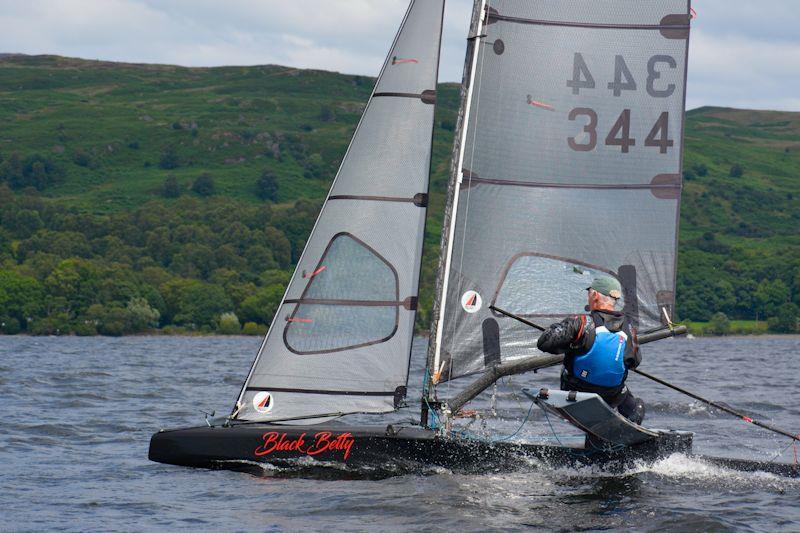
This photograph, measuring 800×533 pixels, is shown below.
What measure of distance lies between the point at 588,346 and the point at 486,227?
81.7 inches

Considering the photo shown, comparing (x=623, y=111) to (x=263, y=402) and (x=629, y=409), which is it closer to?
(x=629, y=409)

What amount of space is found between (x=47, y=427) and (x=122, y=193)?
15643cm

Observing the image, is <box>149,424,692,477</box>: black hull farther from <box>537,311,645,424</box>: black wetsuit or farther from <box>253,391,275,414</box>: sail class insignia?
<box>537,311,645,424</box>: black wetsuit

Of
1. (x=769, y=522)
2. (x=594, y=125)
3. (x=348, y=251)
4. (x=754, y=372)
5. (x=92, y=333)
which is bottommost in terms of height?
(x=92, y=333)

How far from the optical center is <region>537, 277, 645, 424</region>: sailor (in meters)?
11.5

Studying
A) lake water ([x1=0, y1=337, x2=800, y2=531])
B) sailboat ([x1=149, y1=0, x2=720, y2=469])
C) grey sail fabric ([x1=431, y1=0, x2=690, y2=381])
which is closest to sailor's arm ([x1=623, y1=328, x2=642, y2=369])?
sailboat ([x1=149, y1=0, x2=720, y2=469])

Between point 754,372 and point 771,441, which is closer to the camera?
Answer: point 771,441

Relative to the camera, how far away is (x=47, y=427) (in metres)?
18.1

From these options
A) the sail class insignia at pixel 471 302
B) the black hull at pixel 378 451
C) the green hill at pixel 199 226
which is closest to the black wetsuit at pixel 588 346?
the black hull at pixel 378 451

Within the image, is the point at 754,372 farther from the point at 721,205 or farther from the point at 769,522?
the point at 721,205

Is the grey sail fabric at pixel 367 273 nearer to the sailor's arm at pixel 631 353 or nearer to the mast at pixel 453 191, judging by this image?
the mast at pixel 453 191

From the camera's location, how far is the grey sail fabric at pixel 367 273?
13.1m

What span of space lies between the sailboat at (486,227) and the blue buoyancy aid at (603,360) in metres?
1.00

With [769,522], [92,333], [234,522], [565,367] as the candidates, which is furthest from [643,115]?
[92,333]
